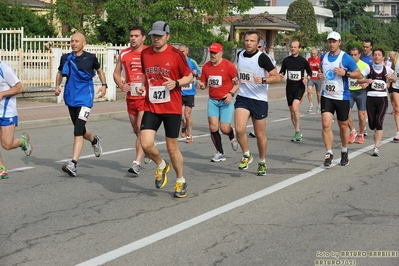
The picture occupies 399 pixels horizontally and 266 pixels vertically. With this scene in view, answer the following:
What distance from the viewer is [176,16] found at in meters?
34.6

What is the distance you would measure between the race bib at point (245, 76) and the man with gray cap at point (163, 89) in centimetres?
204

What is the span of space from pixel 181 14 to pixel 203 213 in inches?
1054

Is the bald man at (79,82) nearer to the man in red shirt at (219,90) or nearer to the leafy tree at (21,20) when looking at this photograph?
the man in red shirt at (219,90)

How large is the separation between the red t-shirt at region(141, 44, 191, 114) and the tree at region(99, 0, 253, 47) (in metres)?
24.0

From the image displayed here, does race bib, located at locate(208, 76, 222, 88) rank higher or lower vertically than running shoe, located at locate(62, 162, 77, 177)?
higher

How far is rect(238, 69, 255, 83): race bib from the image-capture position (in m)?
10.8

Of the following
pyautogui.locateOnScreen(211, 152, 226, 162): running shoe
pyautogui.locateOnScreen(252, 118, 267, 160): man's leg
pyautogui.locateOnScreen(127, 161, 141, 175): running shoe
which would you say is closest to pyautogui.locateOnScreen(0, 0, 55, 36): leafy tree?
pyautogui.locateOnScreen(211, 152, 226, 162): running shoe

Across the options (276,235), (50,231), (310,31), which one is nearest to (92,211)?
(50,231)

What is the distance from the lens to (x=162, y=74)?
878 centimetres

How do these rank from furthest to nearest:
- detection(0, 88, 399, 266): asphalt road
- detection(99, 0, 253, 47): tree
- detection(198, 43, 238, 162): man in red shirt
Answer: detection(99, 0, 253, 47): tree < detection(198, 43, 238, 162): man in red shirt < detection(0, 88, 399, 266): asphalt road

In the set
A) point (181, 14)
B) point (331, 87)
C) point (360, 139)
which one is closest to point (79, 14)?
point (181, 14)

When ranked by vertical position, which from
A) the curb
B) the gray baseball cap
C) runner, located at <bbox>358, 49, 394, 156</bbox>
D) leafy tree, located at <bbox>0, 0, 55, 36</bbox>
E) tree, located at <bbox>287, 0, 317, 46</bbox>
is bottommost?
the curb

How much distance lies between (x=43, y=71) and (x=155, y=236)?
1800cm

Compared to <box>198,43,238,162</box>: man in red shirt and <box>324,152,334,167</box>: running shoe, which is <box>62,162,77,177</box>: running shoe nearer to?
<box>198,43,238,162</box>: man in red shirt
